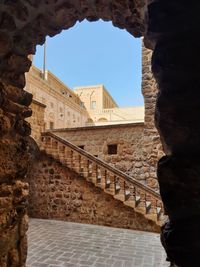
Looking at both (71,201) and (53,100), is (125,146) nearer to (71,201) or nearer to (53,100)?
(71,201)

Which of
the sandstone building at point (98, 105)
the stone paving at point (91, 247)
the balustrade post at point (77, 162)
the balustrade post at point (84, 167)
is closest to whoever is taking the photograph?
the stone paving at point (91, 247)

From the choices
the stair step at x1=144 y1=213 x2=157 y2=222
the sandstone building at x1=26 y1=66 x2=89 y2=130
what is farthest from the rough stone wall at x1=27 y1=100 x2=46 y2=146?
the sandstone building at x1=26 y1=66 x2=89 y2=130

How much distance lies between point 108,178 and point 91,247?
8.69 feet

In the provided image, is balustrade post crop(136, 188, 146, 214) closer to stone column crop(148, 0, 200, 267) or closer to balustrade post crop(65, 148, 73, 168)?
balustrade post crop(65, 148, 73, 168)

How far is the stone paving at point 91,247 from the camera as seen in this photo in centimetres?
354

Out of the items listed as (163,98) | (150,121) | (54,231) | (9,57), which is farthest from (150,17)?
(150,121)

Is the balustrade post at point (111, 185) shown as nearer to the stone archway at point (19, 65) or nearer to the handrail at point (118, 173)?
the handrail at point (118, 173)

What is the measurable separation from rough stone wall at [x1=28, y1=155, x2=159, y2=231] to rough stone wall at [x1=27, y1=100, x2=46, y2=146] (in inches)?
27.6

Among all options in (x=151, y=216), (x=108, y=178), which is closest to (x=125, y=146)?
(x=108, y=178)

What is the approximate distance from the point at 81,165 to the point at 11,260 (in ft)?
14.6

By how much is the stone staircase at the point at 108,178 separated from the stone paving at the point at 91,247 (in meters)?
0.66

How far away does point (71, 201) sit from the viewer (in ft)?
21.1

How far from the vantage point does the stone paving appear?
11.6ft

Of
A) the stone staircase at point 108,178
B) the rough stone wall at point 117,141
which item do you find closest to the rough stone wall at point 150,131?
the rough stone wall at point 117,141
